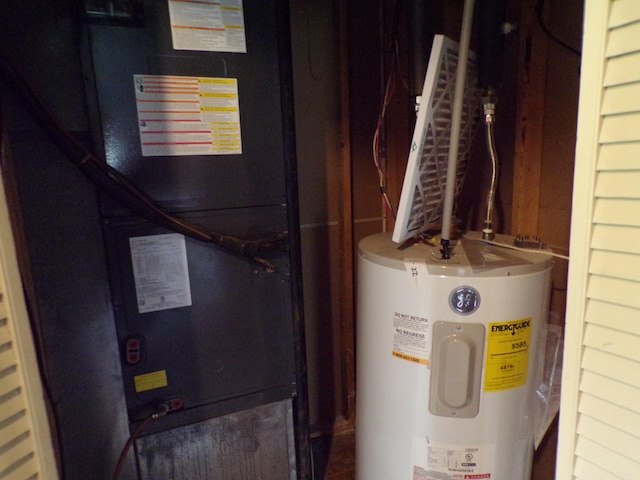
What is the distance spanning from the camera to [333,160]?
1.59 m

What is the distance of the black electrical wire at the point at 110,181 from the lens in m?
0.88

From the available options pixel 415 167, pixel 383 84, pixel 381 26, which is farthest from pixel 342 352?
pixel 381 26

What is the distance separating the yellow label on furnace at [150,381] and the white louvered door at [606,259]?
3.35 ft

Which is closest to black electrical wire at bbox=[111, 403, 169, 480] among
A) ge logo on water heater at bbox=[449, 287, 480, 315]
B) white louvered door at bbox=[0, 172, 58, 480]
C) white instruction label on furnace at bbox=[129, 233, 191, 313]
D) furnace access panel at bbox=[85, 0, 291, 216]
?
white instruction label on furnace at bbox=[129, 233, 191, 313]

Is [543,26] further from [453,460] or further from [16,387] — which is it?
[16,387]

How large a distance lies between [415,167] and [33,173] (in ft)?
3.06

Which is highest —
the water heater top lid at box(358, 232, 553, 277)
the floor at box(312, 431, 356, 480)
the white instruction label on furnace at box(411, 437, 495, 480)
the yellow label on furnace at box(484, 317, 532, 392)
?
the water heater top lid at box(358, 232, 553, 277)

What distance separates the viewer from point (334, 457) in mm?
1664

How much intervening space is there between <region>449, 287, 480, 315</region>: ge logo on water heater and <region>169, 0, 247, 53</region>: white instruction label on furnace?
2.85 ft

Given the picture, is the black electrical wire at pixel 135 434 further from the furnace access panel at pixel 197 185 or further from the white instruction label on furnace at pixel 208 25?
the white instruction label on furnace at pixel 208 25

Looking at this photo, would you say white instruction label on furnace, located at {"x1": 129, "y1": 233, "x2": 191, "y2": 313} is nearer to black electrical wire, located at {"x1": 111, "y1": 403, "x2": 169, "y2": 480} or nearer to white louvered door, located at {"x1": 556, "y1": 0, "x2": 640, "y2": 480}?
black electrical wire, located at {"x1": 111, "y1": 403, "x2": 169, "y2": 480}

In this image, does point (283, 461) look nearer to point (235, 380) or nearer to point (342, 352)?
A: point (235, 380)

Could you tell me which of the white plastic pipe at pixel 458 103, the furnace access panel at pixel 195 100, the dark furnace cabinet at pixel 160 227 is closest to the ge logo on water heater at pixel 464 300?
the white plastic pipe at pixel 458 103

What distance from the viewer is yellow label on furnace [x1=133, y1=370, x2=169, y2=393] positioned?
114 centimetres
